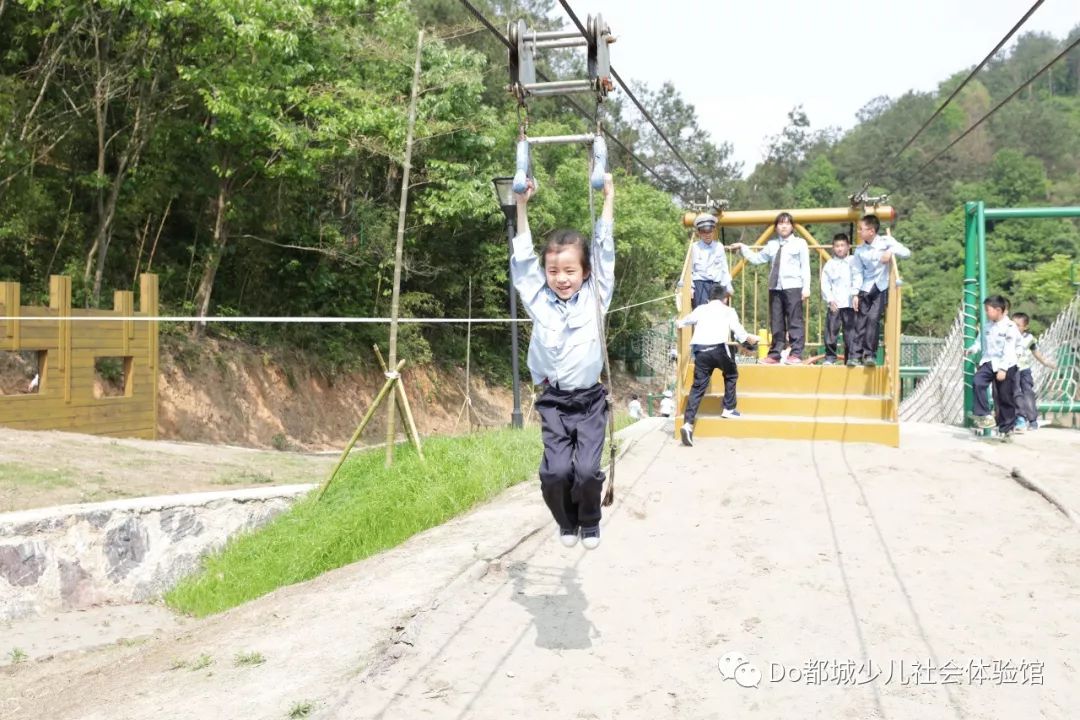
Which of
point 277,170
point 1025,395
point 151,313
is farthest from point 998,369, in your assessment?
point 277,170

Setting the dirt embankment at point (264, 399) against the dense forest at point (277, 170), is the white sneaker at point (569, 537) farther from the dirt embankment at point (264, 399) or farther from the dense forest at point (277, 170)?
the dirt embankment at point (264, 399)

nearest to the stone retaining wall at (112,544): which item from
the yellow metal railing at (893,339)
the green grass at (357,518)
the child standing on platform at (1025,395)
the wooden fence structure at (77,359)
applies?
the green grass at (357,518)

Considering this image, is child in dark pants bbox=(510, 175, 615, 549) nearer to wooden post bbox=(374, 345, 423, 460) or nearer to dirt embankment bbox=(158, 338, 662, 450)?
wooden post bbox=(374, 345, 423, 460)

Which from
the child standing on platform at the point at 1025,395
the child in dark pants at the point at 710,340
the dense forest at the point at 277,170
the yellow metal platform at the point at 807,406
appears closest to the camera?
the child in dark pants at the point at 710,340

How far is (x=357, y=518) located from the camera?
8.59m

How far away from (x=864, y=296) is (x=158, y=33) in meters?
12.8

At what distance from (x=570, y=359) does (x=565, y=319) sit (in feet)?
0.66

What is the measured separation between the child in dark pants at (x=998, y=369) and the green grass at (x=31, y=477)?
32.6 ft

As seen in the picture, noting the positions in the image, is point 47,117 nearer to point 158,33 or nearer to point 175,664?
point 158,33

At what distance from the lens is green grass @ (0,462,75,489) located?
370 inches

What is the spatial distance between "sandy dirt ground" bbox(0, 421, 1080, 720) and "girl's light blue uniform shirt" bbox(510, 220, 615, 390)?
1.38 metres

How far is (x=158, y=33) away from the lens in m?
17.0

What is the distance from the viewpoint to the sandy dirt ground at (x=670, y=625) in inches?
171

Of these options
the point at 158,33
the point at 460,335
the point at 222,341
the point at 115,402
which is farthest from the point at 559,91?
the point at 460,335
